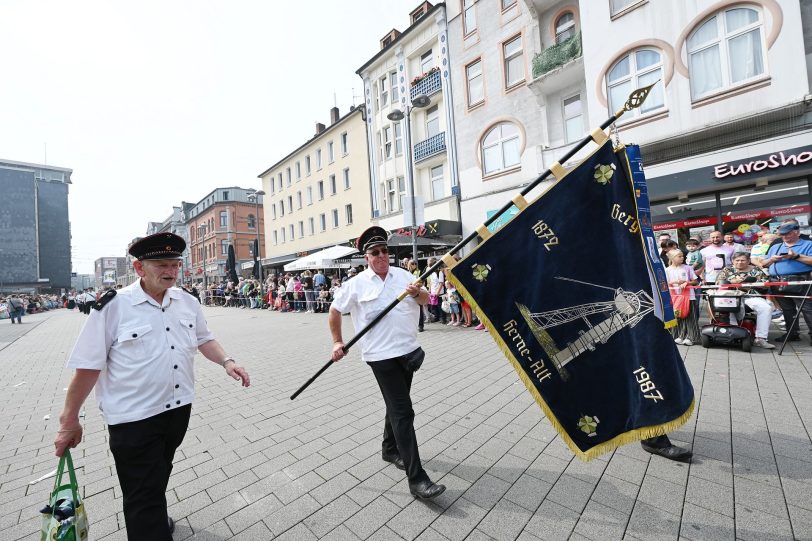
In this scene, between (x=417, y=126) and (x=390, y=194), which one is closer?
(x=417, y=126)

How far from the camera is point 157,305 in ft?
7.63

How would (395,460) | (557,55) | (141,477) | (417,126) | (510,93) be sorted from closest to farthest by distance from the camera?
(141,477) → (395,460) → (557,55) → (510,93) → (417,126)

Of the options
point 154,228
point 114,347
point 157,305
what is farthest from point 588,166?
point 154,228

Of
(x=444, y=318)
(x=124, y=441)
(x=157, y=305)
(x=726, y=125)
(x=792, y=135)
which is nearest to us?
(x=124, y=441)

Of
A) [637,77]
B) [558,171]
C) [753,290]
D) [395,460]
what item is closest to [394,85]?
[637,77]

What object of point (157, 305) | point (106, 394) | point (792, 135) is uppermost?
point (792, 135)

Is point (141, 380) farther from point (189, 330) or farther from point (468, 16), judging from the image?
point (468, 16)

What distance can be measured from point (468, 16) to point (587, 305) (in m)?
20.7

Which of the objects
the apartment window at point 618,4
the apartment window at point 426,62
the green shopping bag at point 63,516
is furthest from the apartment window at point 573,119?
the green shopping bag at point 63,516

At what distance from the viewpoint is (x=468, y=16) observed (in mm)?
18859

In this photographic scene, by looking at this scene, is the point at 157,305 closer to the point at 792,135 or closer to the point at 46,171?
the point at 792,135

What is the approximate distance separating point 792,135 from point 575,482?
12.8 m

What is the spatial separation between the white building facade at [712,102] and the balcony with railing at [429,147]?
8277 millimetres

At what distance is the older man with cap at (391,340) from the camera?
2.83m
